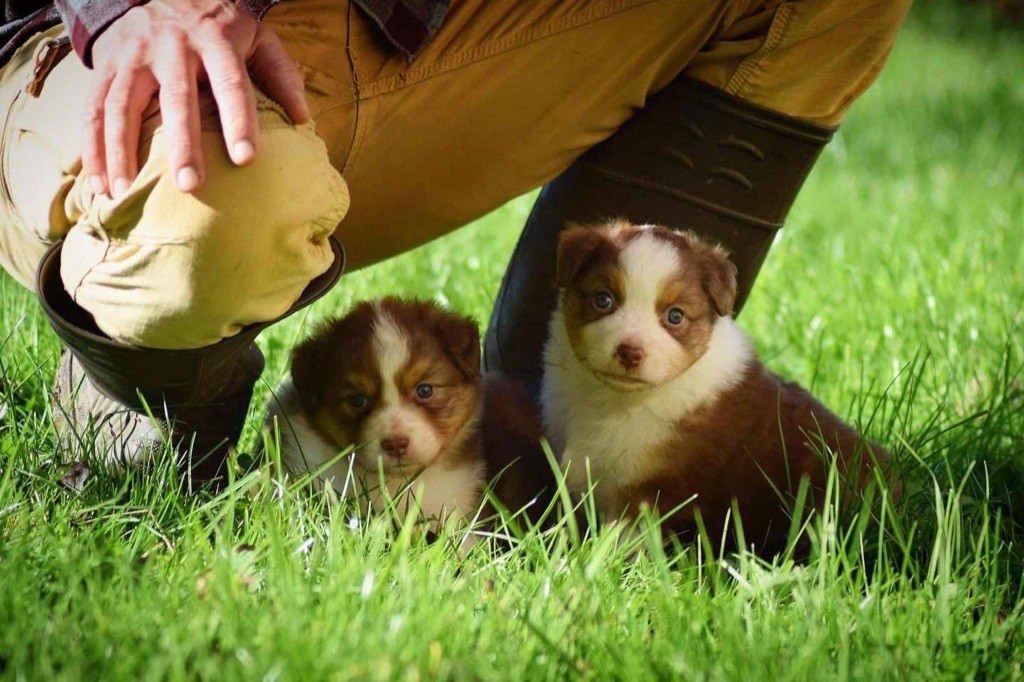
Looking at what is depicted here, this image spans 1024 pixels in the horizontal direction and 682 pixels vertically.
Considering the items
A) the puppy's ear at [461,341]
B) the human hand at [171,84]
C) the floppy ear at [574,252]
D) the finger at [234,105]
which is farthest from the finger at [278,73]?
the floppy ear at [574,252]

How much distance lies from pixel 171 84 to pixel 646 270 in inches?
53.2

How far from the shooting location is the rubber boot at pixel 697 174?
345 cm

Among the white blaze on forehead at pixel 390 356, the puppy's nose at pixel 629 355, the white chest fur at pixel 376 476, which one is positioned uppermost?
the puppy's nose at pixel 629 355

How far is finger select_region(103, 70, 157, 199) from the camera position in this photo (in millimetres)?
2432

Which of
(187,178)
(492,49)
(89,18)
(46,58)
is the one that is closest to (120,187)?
(187,178)

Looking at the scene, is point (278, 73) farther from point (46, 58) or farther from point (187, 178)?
point (46, 58)

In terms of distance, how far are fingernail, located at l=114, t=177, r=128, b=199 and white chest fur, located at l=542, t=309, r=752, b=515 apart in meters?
1.37

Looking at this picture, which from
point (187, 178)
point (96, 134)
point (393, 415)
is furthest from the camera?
point (393, 415)

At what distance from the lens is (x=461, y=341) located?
10.7 feet

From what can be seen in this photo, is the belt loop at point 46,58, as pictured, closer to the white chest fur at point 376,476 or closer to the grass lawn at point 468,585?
the grass lawn at point 468,585

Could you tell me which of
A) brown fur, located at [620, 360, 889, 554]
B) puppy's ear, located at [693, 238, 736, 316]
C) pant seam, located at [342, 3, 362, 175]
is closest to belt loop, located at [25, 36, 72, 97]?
pant seam, located at [342, 3, 362, 175]

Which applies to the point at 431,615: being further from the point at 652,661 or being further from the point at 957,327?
the point at 957,327

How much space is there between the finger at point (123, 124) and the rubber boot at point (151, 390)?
305mm

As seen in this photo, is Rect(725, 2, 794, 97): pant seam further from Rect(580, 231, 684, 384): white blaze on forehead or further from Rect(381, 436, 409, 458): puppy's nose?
Rect(381, 436, 409, 458): puppy's nose
